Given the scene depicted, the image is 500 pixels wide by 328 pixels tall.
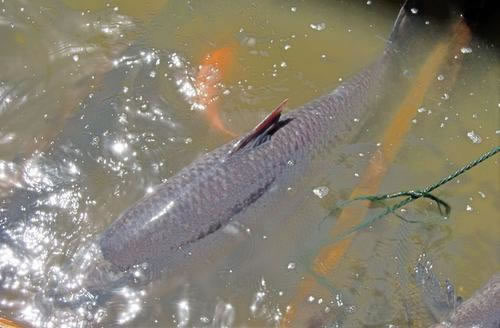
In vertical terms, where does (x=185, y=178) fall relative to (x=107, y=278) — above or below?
Result: above

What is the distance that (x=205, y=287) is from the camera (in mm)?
3766

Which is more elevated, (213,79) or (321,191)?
(213,79)

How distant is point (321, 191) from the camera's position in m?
4.23

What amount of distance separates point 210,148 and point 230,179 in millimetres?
588

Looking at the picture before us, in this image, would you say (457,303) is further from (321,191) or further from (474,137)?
→ (474,137)

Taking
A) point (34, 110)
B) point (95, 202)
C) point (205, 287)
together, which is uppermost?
point (34, 110)

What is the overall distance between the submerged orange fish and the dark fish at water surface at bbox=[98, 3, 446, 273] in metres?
0.49

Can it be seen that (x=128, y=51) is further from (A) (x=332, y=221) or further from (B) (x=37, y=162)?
(A) (x=332, y=221)

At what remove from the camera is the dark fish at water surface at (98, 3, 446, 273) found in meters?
3.56

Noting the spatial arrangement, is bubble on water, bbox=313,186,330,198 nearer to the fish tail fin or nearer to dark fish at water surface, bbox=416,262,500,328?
dark fish at water surface, bbox=416,262,500,328

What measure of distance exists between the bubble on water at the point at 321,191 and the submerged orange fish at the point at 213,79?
663 millimetres

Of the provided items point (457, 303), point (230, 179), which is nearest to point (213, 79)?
point (230, 179)

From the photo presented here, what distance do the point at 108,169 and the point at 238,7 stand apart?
1.86 meters

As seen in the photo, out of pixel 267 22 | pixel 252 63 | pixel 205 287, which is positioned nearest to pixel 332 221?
pixel 205 287
